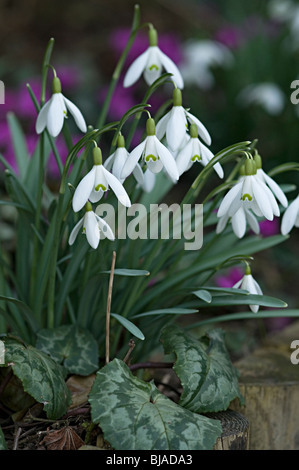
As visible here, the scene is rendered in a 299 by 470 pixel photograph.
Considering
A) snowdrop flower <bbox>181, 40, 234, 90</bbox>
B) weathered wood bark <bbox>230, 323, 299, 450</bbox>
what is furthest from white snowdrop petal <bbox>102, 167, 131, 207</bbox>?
snowdrop flower <bbox>181, 40, 234, 90</bbox>

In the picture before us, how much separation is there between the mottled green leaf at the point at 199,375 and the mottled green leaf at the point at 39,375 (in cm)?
27

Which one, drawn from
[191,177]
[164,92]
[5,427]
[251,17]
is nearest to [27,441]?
[5,427]

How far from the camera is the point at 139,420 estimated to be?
1324mm

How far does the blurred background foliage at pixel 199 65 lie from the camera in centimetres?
319

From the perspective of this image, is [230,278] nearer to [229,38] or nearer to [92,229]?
[92,229]

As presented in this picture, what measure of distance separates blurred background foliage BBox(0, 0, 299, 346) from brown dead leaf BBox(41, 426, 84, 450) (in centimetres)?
136

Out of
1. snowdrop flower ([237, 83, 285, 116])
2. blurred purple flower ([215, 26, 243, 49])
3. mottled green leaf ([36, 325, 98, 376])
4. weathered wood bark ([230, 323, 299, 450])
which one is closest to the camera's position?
mottled green leaf ([36, 325, 98, 376])

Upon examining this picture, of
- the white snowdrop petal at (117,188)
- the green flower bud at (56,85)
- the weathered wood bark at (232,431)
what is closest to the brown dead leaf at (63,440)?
the weathered wood bark at (232,431)

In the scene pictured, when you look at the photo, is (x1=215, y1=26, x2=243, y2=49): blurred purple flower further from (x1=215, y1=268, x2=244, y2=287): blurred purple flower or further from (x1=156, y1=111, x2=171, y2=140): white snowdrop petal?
(x1=156, y1=111, x2=171, y2=140): white snowdrop petal

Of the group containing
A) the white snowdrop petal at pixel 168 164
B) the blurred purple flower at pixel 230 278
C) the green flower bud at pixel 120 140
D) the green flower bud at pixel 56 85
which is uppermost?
the green flower bud at pixel 56 85

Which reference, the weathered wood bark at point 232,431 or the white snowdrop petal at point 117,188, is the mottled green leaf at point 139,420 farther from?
the white snowdrop petal at point 117,188

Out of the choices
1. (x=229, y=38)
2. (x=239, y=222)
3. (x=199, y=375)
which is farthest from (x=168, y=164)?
(x=229, y=38)

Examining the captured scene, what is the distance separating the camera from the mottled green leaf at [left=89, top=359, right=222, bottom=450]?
51.3 inches

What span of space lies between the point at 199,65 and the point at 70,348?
2338 millimetres
